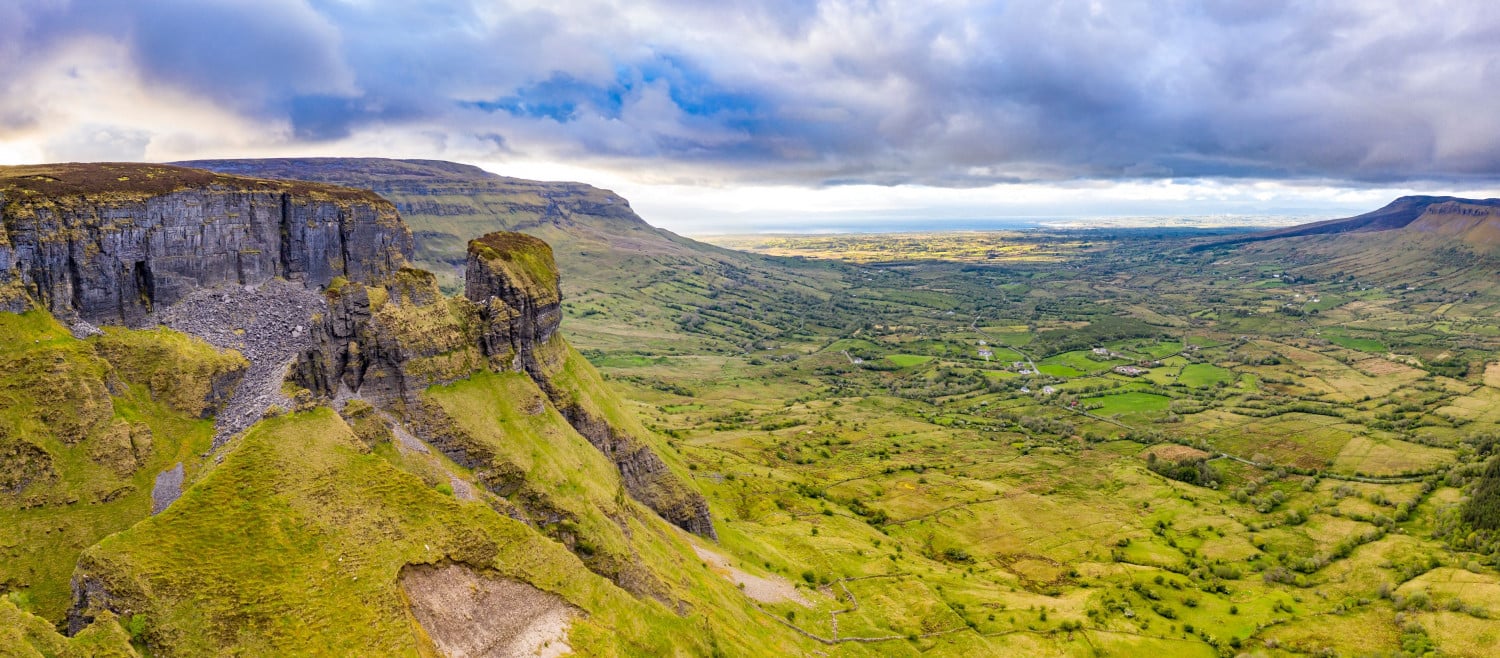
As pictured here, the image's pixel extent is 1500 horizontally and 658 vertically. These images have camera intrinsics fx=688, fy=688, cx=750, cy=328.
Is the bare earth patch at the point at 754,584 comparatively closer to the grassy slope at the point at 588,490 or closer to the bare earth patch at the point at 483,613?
the grassy slope at the point at 588,490

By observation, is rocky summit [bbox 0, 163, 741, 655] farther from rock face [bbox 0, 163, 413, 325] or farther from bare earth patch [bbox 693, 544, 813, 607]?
bare earth patch [bbox 693, 544, 813, 607]

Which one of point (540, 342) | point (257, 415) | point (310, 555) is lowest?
point (310, 555)

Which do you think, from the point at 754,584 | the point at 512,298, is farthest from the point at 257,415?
the point at 754,584

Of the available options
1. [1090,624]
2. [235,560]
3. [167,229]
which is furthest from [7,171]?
[1090,624]

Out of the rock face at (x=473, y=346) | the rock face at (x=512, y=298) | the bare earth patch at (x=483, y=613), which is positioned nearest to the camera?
the bare earth patch at (x=483, y=613)

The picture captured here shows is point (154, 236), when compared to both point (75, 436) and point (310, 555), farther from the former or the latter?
point (310, 555)

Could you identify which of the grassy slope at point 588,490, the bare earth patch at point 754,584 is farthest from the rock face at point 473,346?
the bare earth patch at point 754,584
